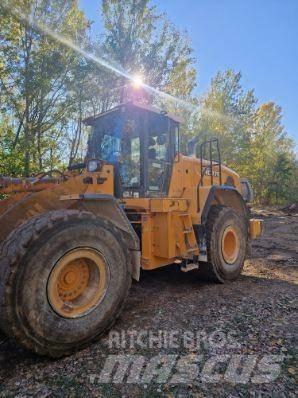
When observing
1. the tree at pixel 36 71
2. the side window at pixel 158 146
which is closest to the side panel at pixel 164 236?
the side window at pixel 158 146

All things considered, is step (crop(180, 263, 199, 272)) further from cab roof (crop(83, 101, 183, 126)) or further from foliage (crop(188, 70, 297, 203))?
foliage (crop(188, 70, 297, 203))

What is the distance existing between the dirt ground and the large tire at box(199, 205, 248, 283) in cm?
23

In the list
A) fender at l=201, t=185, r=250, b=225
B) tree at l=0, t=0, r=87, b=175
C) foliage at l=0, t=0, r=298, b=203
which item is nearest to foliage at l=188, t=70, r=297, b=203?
foliage at l=0, t=0, r=298, b=203

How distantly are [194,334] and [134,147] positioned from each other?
2.76 metres

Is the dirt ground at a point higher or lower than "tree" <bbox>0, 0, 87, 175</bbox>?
lower

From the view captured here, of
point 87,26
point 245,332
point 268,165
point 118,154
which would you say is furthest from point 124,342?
point 268,165

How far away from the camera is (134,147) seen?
15.3ft

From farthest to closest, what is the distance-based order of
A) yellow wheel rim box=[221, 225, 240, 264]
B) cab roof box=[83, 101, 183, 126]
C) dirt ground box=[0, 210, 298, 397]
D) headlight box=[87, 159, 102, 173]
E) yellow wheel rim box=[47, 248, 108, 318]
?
yellow wheel rim box=[221, 225, 240, 264]
cab roof box=[83, 101, 183, 126]
headlight box=[87, 159, 102, 173]
yellow wheel rim box=[47, 248, 108, 318]
dirt ground box=[0, 210, 298, 397]

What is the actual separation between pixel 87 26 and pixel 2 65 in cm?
552

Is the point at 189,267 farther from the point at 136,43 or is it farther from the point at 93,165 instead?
the point at 136,43

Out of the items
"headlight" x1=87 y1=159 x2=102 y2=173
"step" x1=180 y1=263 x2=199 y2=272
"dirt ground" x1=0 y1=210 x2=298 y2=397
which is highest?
"headlight" x1=87 y1=159 x2=102 y2=173

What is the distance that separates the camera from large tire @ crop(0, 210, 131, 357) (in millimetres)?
2473

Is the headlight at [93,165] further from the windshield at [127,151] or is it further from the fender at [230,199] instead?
the fender at [230,199]

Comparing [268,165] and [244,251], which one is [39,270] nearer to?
[244,251]
